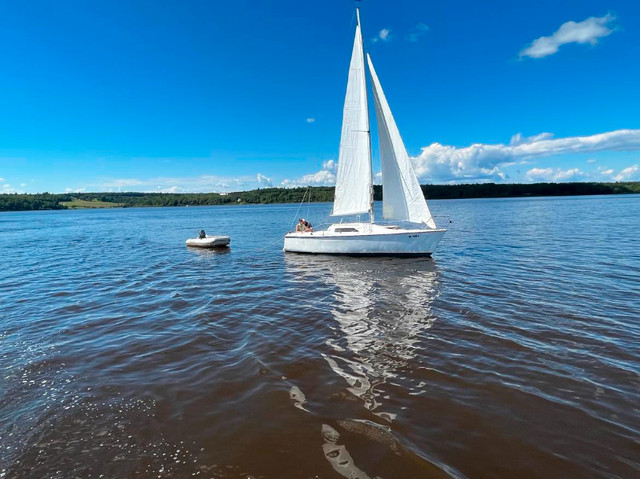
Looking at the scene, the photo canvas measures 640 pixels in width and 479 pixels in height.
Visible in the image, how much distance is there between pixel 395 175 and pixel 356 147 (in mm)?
3223

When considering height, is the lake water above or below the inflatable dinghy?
below

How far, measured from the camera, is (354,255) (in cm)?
2194

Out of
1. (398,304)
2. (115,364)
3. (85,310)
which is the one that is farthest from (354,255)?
(115,364)

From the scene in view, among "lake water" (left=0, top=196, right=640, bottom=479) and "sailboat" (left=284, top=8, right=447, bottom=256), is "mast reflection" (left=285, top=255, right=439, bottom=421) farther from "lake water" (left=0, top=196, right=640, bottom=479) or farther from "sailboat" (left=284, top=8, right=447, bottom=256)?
"sailboat" (left=284, top=8, right=447, bottom=256)

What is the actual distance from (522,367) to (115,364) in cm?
877

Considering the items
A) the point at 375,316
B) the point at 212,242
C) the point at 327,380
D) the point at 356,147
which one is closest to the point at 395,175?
the point at 356,147

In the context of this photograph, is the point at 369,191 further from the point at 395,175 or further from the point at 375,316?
the point at 375,316

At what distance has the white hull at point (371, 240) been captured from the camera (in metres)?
20.2

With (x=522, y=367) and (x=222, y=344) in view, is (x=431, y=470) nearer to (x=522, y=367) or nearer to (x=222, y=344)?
(x=522, y=367)

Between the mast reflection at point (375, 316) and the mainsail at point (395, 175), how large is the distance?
10.0ft

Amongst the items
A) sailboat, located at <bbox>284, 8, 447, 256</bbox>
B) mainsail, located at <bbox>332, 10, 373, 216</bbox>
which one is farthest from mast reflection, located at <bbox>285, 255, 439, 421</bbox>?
mainsail, located at <bbox>332, 10, 373, 216</bbox>

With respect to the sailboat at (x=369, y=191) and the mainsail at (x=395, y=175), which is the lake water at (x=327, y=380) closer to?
the sailboat at (x=369, y=191)

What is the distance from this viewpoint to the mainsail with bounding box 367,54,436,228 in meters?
20.8

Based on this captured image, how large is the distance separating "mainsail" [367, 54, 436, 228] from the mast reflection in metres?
3.05
